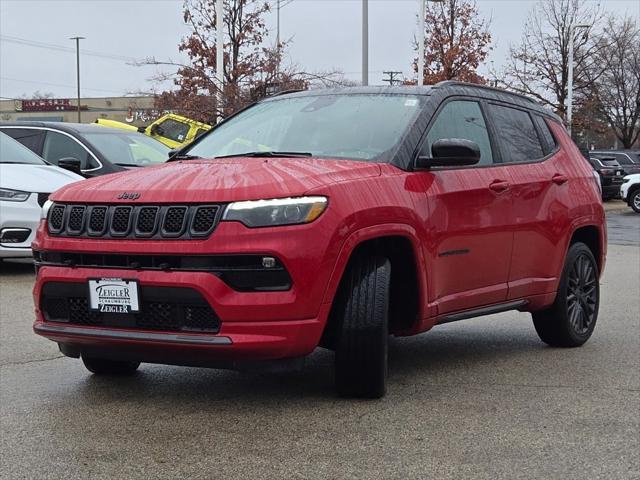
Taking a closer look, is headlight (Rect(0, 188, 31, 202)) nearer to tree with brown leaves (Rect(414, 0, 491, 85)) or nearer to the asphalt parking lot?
the asphalt parking lot

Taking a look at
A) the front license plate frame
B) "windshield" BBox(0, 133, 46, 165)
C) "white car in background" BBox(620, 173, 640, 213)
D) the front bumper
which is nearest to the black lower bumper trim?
the front bumper

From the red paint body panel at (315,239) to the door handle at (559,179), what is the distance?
1.52 feet

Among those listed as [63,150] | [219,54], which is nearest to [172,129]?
[219,54]

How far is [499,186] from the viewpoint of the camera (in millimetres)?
5945

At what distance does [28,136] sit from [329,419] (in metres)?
9.19

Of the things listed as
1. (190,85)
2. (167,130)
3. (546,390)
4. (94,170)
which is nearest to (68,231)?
(546,390)

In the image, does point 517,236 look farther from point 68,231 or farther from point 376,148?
point 68,231

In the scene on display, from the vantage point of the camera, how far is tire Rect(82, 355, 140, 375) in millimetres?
5570

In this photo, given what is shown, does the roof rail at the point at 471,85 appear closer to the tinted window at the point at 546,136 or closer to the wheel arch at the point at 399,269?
the tinted window at the point at 546,136

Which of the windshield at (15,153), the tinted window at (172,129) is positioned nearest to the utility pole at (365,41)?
the tinted window at (172,129)

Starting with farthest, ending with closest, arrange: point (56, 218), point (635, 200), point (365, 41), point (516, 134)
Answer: point (635, 200), point (365, 41), point (516, 134), point (56, 218)

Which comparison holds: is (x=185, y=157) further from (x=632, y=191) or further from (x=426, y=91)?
(x=632, y=191)

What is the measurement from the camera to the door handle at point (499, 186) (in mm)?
5898

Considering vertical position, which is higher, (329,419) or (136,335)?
(136,335)
